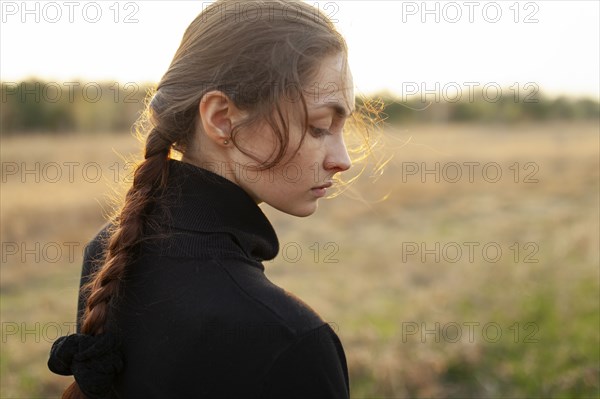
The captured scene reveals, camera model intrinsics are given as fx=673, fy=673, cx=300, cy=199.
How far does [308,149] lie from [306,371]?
472mm

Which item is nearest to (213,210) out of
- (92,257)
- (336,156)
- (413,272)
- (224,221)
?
(224,221)

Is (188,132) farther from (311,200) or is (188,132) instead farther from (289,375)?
(289,375)

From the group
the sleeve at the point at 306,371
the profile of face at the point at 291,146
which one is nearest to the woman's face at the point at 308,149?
the profile of face at the point at 291,146

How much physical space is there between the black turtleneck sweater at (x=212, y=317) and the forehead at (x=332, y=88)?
0.25 m

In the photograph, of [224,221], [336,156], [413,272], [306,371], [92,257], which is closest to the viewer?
[306,371]

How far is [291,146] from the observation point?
1.39m

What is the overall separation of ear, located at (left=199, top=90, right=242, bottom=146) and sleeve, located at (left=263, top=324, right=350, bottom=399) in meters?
0.46

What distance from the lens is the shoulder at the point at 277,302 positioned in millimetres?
1194

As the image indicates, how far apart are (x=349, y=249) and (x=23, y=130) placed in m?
9.54

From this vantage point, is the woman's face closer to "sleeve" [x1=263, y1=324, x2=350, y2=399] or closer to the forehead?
the forehead

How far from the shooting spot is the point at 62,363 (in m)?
1.42

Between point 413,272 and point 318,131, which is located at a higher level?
point 318,131

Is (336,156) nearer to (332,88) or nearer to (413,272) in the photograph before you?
(332,88)

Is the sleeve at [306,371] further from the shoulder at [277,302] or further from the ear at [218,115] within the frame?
the ear at [218,115]
